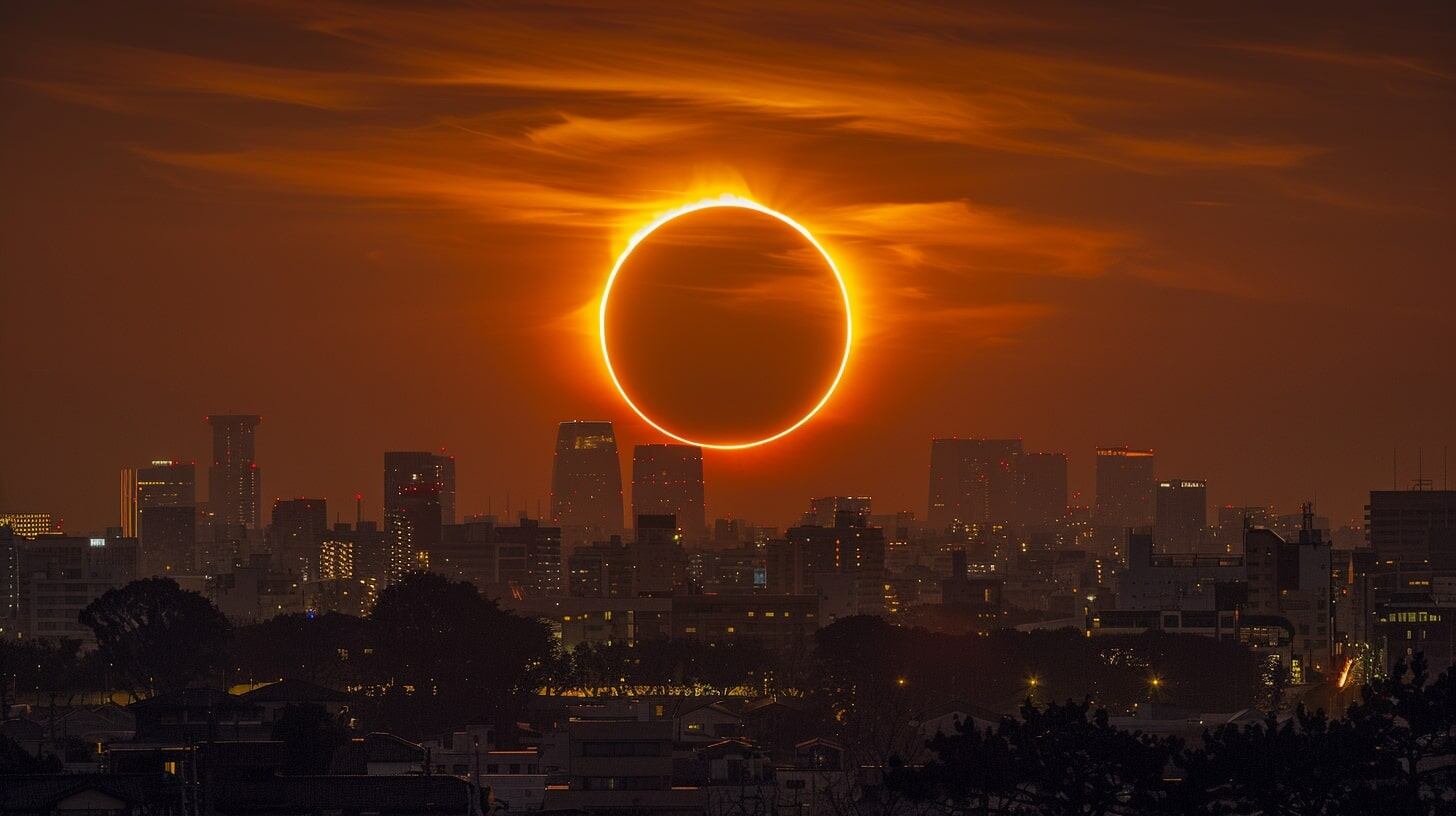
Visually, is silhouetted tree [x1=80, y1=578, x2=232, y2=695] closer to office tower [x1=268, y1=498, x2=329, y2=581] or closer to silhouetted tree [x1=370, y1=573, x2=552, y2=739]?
silhouetted tree [x1=370, y1=573, x2=552, y2=739]

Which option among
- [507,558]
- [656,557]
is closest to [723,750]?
[656,557]

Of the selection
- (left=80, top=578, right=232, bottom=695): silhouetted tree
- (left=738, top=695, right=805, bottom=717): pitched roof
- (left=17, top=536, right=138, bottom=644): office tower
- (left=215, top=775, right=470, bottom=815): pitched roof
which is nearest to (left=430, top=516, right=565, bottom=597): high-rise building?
(left=17, top=536, right=138, bottom=644): office tower

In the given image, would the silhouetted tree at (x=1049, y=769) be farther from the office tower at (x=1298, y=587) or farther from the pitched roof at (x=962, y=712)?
the office tower at (x=1298, y=587)

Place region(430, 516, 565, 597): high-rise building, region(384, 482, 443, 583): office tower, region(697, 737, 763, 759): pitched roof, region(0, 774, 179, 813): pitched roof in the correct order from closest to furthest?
region(0, 774, 179, 813): pitched roof, region(697, 737, 763, 759): pitched roof, region(430, 516, 565, 597): high-rise building, region(384, 482, 443, 583): office tower

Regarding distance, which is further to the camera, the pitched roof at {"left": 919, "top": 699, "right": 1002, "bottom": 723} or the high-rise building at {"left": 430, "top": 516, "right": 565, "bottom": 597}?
the high-rise building at {"left": 430, "top": 516, "right": 565, "bottom": 597}

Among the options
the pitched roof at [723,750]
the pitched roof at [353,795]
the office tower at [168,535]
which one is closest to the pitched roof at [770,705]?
the pitched roof at [723,750]
